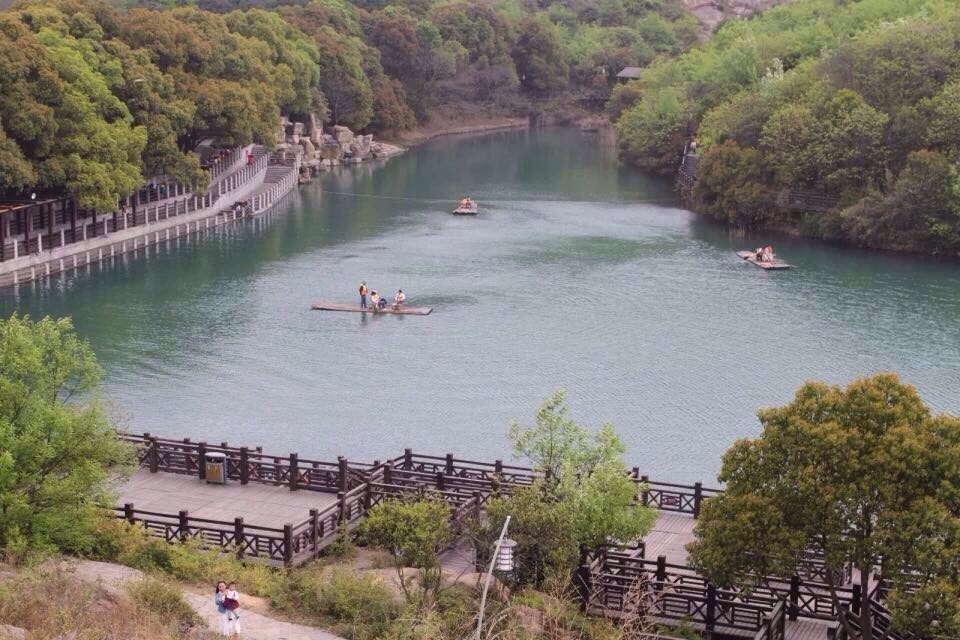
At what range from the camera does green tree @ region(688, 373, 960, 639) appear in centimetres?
3122

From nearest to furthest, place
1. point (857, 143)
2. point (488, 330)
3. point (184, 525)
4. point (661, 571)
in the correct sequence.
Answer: point (661, 571), point (184, 525), point (488, 330), point (857, 143)

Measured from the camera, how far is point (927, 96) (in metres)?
101

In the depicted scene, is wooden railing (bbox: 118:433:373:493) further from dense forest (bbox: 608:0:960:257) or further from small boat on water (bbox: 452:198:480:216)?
small boat on water (bbox: 452:198:480:216)

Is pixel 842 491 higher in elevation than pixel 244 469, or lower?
higher

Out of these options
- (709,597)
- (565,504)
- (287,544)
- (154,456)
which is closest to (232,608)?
(287,544)

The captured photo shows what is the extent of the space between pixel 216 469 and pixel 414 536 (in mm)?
→ 11004

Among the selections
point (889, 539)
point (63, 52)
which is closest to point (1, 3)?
point (63, 52)

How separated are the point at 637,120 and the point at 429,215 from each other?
127 feet

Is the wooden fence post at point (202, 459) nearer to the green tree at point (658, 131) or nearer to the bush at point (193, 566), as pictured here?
the bush at point (193, 566)

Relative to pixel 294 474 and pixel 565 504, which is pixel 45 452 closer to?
pixel 294 474

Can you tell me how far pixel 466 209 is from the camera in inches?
4473

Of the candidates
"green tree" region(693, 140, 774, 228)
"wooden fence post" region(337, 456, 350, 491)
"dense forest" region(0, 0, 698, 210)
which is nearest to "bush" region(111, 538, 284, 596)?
"wooden fence post" region(337, 456, 350, 491)

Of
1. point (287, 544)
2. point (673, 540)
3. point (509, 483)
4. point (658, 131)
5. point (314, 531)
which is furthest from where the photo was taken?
point (658, 131)

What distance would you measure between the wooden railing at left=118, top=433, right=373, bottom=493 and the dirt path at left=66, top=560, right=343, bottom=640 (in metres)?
9.53
